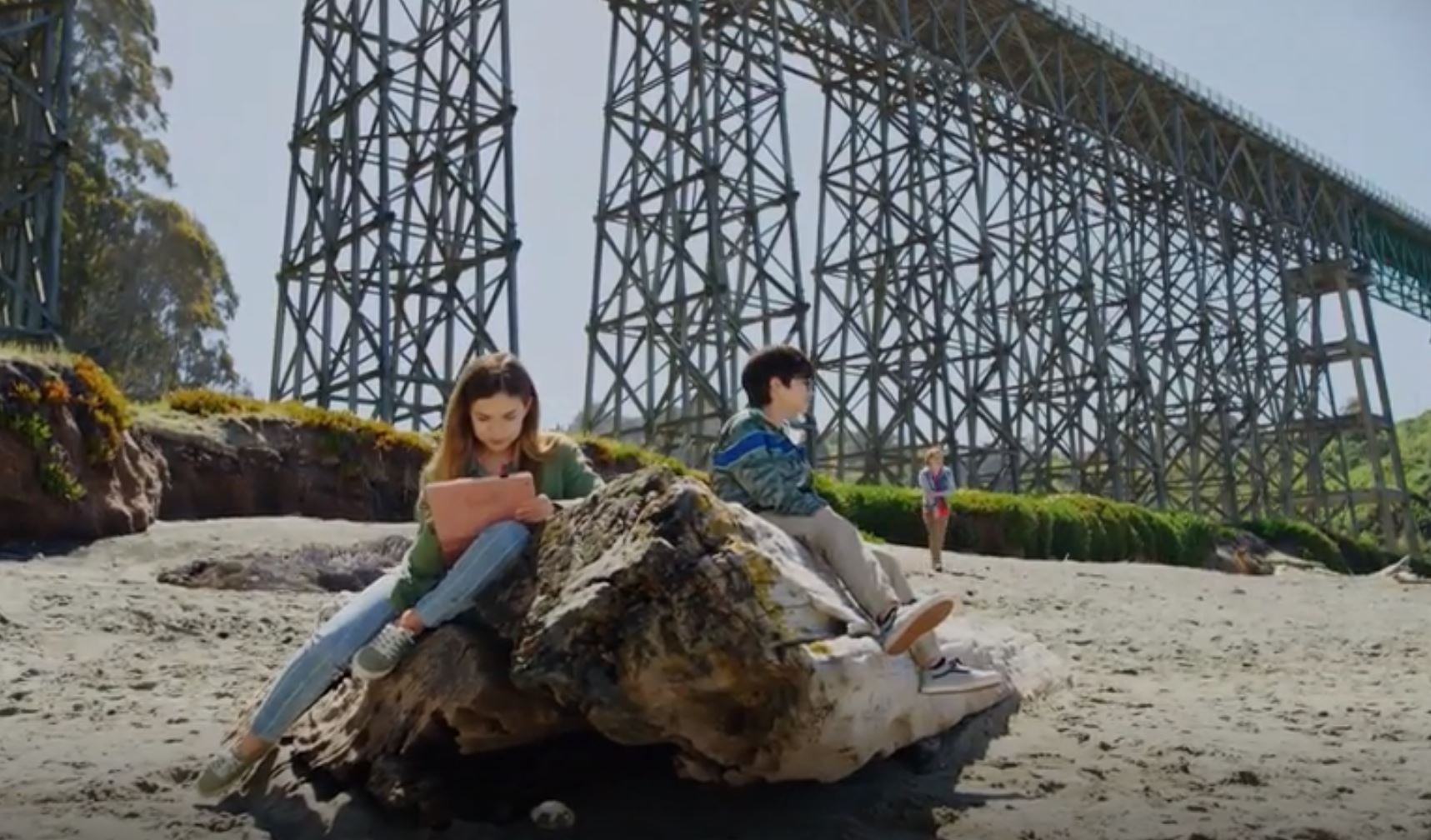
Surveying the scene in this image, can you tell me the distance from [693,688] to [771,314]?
49.8ft

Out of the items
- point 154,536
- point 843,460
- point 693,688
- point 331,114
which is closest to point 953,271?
point 843,460

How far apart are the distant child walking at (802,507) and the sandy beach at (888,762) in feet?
1.28

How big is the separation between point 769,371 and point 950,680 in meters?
1.06

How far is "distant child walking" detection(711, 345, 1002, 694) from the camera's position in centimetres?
364

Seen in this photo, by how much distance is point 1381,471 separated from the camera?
36406 millimetres

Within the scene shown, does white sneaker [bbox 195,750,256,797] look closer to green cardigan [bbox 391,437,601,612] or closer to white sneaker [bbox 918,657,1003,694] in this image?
green cardigan [bbox 391,437,601,612]

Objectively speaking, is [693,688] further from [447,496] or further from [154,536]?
[154,536]

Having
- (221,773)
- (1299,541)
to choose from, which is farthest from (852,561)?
(1299,541)

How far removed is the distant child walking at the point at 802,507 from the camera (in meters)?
3.64

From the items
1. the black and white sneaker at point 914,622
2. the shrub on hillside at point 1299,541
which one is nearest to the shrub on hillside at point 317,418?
the black and white sneaker at point 914,622

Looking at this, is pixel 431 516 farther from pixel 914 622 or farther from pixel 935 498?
pixel 935 498

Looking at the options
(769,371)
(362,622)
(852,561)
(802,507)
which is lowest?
(362,622)

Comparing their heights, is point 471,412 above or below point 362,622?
above

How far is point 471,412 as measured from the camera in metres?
3.71
